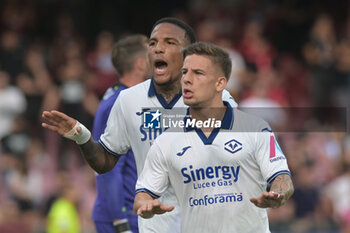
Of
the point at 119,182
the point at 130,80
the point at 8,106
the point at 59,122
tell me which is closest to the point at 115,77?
the point at 8,106

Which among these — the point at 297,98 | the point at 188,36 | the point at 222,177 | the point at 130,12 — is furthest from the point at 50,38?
the point at 222,177

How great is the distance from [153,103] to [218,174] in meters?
1.02

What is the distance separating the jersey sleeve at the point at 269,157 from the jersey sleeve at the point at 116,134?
1.21 metres

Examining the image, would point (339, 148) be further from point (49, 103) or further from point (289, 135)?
point (49, 103)

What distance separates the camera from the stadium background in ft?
39.1

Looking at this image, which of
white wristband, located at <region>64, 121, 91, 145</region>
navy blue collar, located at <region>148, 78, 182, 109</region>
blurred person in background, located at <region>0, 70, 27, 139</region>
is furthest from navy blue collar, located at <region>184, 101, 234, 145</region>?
blurred person in background, located at <region>0, 70, 27, 139</region>

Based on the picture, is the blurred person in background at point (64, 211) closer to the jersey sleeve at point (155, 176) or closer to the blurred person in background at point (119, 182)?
the blurred person in background at point (119, 182)

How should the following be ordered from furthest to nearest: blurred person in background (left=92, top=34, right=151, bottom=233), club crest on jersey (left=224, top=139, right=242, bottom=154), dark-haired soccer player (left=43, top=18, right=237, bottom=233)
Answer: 1. blurred person in background (left=92, top=34, right=151, bottom=233)
2. dark-haired soccer player (left=43, top=18, right=237, bottom=233)
3. club crest on jersey (left=224, top=139, right=242, bottom=154)

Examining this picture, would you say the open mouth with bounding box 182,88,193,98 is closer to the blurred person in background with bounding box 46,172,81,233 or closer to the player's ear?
the player's ear

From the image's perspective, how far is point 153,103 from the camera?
5906 mm

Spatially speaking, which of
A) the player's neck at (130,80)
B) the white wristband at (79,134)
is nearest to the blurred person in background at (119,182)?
the player's neck at (130,80)

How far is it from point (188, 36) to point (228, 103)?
797mm

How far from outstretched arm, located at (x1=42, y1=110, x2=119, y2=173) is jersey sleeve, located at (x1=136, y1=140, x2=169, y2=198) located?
1.68 feet

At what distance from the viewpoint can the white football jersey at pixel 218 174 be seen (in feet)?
16.8
